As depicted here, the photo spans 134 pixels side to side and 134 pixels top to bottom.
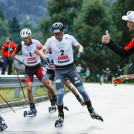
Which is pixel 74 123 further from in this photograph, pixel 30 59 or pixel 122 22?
pixel 122 22

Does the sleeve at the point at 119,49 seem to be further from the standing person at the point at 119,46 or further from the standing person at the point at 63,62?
the standing person at the point at 63,62

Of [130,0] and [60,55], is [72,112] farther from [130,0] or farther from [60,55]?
[130,0]

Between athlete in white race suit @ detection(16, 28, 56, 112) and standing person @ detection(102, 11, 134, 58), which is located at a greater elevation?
standing person @ detection(102, 11, 134, 58)

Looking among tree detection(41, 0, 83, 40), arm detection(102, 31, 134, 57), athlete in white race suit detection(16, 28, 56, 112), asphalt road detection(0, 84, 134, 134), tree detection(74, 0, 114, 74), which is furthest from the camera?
tree detection(41, 0, 83, 40)

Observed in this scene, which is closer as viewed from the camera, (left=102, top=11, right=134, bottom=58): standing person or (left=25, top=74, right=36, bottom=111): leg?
(left=102, top=11, right=134, bottom=58): standing person

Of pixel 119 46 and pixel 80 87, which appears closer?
pixel 119 46

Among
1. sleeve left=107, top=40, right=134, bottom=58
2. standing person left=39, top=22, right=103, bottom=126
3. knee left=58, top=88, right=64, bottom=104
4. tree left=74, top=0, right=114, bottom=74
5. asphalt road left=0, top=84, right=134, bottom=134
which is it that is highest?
sleeve left=107, top=40, right=134, bottom=58

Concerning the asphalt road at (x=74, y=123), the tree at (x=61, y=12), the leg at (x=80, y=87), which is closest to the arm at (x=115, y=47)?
the asphalt road at (x=74, y=123)

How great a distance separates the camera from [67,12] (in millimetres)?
60781

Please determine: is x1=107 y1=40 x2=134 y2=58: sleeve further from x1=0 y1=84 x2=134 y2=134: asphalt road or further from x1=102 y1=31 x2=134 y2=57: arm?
x1=0 y1=84 x2=134 y2=134: asphalt road

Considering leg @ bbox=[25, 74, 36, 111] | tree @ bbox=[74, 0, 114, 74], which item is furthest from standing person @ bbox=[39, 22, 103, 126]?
tree @ bbox=[74, 0, 114, 74]

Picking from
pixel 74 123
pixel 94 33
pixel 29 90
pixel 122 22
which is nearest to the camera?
pixel 74 123

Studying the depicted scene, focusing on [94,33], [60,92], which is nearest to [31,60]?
[60,92]

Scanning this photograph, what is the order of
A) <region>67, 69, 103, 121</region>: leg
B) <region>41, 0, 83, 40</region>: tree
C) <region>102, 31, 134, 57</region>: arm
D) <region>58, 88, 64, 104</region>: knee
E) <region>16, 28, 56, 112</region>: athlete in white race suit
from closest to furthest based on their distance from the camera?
<region>102, 31, 134, 57</region>: arm < <region>58, 88, 64, 104</region>: knee < <region>67, 69, 103, 121</region>: leg < <region>16, 28, 56, 112</region>: athlete in white race suit < <region>41, 0, 83, 40</region>: tree
